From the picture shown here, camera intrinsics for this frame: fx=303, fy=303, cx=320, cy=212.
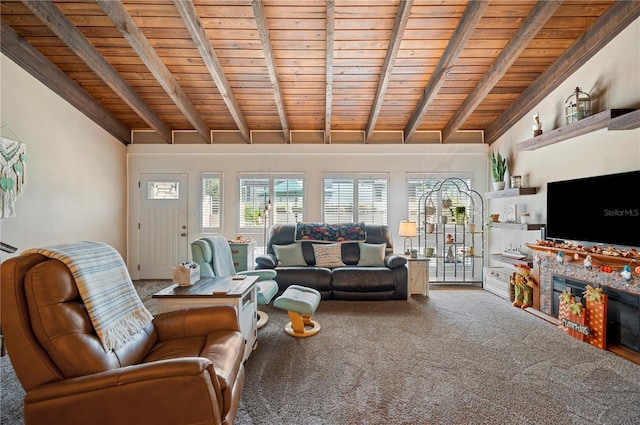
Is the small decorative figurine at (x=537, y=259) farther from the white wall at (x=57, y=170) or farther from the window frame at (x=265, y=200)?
the white wall at (x=57, y=170)

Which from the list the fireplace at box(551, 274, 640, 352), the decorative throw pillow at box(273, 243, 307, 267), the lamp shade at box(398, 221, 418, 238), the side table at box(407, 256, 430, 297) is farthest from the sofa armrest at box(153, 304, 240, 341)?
the fireplace at box(551, 274, 640, 352)

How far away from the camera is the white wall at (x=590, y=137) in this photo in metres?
2.97

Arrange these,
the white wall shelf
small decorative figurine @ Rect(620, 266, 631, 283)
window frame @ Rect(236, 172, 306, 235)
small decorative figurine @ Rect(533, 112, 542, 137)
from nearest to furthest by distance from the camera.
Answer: small decorative figurine @ Rect(620, 266, 631, 283), the white wall shelf, small decorative figurine @ Rect(533, 112, 542, 137), window frame @ Rect(236, 172, 306, 235)

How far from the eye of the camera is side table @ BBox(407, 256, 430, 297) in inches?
173

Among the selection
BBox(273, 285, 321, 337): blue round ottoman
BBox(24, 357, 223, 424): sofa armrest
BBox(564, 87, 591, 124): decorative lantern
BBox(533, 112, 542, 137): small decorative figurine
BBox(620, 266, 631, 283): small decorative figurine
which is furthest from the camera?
BBox(533, 112, 542, 137): small decorative figurine

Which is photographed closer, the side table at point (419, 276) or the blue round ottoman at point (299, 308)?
the blue round ottoman at point (299, 308)

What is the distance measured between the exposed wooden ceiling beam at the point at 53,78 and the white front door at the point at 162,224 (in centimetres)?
108

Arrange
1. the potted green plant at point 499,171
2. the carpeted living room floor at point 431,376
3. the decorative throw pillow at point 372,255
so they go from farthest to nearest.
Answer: the potted green plant at point 499,171 < the decorative throw pillow at point 372,255 < the carpeted living room floor at point 431,376

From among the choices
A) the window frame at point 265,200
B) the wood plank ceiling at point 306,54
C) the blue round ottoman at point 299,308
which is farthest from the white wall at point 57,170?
the blue round ottoman at point 299,308

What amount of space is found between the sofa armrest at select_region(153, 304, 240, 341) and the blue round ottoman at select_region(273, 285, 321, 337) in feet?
3.03

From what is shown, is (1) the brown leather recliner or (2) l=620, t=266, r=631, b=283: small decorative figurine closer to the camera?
(1) the brown leather recliner

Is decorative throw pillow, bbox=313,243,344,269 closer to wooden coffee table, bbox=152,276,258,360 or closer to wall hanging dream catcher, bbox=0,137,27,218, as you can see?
wooden coffee table, bbox=152,276,258,360

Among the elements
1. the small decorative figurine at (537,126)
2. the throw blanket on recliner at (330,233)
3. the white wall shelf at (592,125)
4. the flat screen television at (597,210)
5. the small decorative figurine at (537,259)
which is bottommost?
the small decorative figurine at (537,259)

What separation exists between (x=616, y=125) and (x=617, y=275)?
4.55ft
